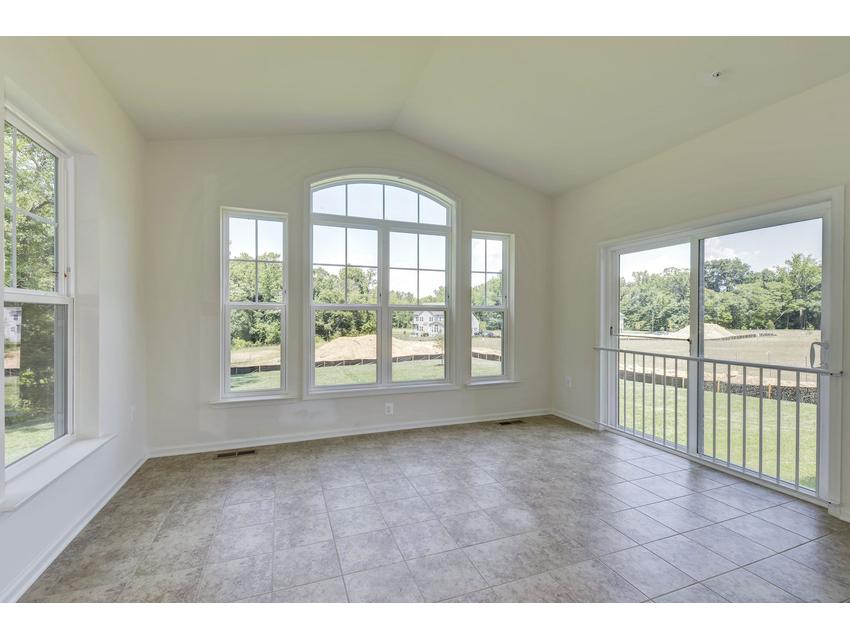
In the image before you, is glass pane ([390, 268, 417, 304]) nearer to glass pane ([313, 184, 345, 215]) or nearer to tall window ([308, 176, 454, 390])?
tall window ([308, 176, 454, 390])

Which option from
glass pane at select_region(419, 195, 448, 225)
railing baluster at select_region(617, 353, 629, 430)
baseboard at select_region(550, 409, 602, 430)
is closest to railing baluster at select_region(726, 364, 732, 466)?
railing baluster at select_region(617, 353, 629, 430)

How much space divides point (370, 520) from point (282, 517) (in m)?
0.53

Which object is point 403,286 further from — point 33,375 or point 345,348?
point 33,375

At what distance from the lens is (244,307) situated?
3.62 meters

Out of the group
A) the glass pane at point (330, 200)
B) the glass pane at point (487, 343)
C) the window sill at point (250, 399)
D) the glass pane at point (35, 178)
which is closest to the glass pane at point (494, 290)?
the glass pane at point (487, 343)

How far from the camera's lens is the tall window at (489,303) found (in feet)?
14.8

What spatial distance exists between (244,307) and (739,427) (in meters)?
4.20

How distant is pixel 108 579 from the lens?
1791 millimetres

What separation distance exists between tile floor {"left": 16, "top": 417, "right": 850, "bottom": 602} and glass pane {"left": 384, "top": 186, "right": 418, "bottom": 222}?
240 centimetres

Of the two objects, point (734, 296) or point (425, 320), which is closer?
point (734, 296)

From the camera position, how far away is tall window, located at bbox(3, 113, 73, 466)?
75.7 inches

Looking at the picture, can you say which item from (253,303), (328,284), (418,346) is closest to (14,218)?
(253,303)
